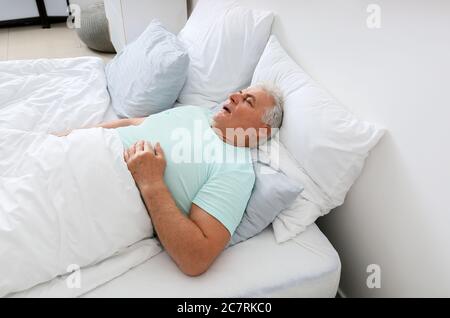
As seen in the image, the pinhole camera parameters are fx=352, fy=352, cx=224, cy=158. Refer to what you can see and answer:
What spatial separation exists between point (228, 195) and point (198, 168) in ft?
0.48

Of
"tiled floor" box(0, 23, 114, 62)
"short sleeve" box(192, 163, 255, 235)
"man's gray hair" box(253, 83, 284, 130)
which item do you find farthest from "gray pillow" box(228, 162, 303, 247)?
"tiled floor" box(0, 23, 114, 62)

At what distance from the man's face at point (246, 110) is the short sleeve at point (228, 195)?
21 cm

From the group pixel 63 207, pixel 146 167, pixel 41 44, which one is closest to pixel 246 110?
pixel 146 167

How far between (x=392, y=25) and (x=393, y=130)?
11.2 inches

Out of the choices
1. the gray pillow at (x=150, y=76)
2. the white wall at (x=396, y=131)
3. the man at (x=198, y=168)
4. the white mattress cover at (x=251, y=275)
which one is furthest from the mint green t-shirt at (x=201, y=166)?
the white wall at (x=396, y=131)

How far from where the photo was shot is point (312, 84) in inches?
48.2

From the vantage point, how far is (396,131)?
969 millimetres

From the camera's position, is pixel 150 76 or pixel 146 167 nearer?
pixel 146 167

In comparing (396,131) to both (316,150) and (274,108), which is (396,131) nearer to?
(316,150)

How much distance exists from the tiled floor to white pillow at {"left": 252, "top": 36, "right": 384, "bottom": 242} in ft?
7.83

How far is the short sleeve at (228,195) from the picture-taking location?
1.03 meters

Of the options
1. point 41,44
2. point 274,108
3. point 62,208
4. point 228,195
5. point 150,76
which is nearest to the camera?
point 62,208
